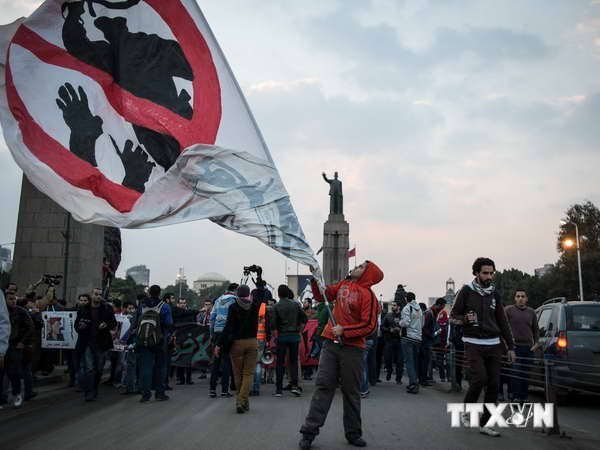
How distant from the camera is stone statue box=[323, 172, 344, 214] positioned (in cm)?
3876

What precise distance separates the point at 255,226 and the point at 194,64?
2.29 metres

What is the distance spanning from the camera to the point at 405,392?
11344 mm

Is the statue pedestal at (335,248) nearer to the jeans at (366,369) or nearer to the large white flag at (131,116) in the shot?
the jeans at (366,369)

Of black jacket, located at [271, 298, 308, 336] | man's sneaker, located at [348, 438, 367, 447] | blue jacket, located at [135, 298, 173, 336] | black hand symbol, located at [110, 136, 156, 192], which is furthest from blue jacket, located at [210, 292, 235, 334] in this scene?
man's sneaker, located at [348, 438, 367, 447]

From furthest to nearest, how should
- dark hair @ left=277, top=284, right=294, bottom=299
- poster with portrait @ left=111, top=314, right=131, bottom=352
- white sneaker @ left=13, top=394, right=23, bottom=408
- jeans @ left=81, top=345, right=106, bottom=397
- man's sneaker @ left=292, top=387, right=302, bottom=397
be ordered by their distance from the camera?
poster with portrait @ left=111, top=314, right=131, bottom=352 → dark hair @ left=277, top=284, right=294, bottom=299 → man's sneaker @ left=292, top=387, right=302, bottom=397 → jeans @ left=81, top=345, right=106, bottom=397 → white sneaker @ left=13, top=394, right=23, bottom=408

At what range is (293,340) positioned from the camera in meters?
10.8

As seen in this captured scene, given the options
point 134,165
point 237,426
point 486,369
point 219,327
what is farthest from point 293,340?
point 134,165

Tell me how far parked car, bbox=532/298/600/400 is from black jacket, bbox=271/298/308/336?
4113 mm

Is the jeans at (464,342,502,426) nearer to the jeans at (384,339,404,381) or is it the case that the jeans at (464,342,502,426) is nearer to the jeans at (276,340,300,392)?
the jeans at (276,340,300,392)

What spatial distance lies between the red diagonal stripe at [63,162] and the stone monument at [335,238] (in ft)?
95.4

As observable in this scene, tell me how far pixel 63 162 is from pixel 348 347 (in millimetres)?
3841

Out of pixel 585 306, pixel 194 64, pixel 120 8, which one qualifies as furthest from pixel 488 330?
pixel 120 8

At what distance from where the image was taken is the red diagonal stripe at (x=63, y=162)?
6.52 m

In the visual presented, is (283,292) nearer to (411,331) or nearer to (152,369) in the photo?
(152,369)
